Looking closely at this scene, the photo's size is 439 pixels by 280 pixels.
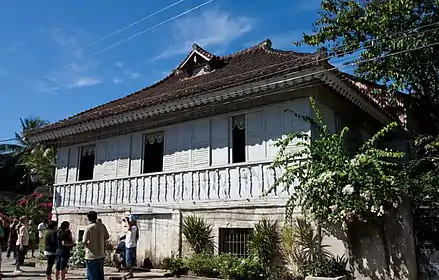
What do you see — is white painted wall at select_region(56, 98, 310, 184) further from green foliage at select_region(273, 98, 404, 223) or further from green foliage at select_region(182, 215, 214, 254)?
green foliage at select_region(182, 215, 214, 254)

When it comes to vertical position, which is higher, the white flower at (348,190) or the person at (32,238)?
the white flower at (348,190)

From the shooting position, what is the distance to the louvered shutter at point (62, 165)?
16.5 meters

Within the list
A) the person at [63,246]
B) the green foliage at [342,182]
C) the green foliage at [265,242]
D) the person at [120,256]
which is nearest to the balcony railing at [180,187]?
the green foliage at [265,242]

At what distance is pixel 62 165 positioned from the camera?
16.7 m

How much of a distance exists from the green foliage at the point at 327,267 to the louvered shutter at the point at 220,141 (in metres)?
3.69

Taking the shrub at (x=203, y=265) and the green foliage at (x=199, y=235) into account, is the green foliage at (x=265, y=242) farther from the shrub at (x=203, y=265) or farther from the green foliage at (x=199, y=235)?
the green foliage at (x=199, y=235)

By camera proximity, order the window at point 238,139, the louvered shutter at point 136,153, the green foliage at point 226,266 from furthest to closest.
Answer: the louvered shutter at point 136,153 → the window at point 238,139 → the green foliage at point 226,266

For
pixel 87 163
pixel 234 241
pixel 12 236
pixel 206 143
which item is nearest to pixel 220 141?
pixel 206 143

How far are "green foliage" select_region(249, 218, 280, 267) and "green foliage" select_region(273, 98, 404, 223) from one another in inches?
45.4

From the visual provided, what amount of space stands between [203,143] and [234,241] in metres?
2.93

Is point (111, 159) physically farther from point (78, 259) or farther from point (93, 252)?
point (93, 252)

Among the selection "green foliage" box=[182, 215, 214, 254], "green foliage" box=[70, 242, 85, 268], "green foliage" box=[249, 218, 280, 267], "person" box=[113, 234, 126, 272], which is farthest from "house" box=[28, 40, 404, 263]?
"green foliage" box=[70, 242, 85, 268]

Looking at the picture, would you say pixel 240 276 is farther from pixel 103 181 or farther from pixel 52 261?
pixel 103 181

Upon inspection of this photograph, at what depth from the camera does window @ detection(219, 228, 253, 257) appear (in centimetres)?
1104
